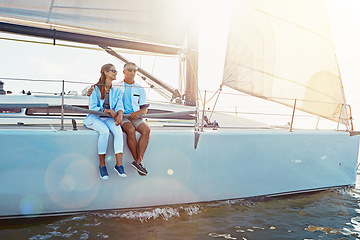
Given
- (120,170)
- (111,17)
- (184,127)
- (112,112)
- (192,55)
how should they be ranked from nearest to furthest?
(120,170) → (112,112) → (184,127) → (111,17) → (192,55)

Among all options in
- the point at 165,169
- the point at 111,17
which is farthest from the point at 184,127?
the point at 111,17

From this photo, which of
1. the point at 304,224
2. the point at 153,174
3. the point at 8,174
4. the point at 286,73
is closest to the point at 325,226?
the point at 304,224

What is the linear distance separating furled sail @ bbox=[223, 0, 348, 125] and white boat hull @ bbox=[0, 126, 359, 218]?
2.17 ft

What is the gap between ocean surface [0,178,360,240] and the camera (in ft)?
8.68

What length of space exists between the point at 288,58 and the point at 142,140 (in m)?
2.93

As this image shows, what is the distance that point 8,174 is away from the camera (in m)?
2.69

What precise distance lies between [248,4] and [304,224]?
3411 mm

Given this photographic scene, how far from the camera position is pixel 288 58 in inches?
180

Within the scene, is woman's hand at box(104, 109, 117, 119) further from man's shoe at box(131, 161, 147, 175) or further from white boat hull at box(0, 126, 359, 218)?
man's shoe at box(131, 161, 147, 175)

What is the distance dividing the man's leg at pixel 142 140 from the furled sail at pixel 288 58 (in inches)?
84.5

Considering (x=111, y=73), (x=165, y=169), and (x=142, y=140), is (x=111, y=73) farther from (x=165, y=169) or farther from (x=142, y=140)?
(x=165, y=169)

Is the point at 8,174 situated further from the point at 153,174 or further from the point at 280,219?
the point at 280,219

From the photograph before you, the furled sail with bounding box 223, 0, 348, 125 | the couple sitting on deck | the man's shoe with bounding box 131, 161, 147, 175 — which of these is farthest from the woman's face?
the furled sail with bounding box 223, 0, 348, 125

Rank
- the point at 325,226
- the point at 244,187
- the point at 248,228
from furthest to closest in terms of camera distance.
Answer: the point at 244,187, the point at 325,226, the point at 248,228
